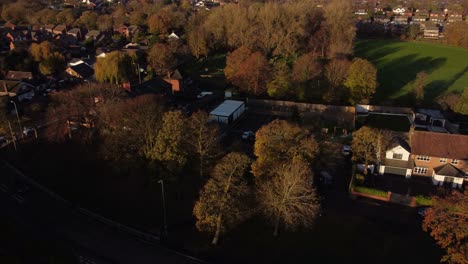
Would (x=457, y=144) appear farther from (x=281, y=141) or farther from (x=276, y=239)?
(x=276, y=239)

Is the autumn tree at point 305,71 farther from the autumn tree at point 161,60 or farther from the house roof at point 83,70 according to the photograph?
the house roof at point 83,70

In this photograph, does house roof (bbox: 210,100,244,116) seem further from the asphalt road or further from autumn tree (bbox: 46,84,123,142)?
the asphalt road

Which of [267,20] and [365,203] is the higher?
[267,20]

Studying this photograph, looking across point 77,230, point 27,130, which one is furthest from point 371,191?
point 27,130

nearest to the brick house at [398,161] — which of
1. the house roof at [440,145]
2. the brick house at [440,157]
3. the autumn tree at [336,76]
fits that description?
the brick house at [440,157]

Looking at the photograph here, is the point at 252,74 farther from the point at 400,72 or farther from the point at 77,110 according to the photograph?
the point at 400,72

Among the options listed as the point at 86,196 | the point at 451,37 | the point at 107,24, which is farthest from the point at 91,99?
the point at 451,37
